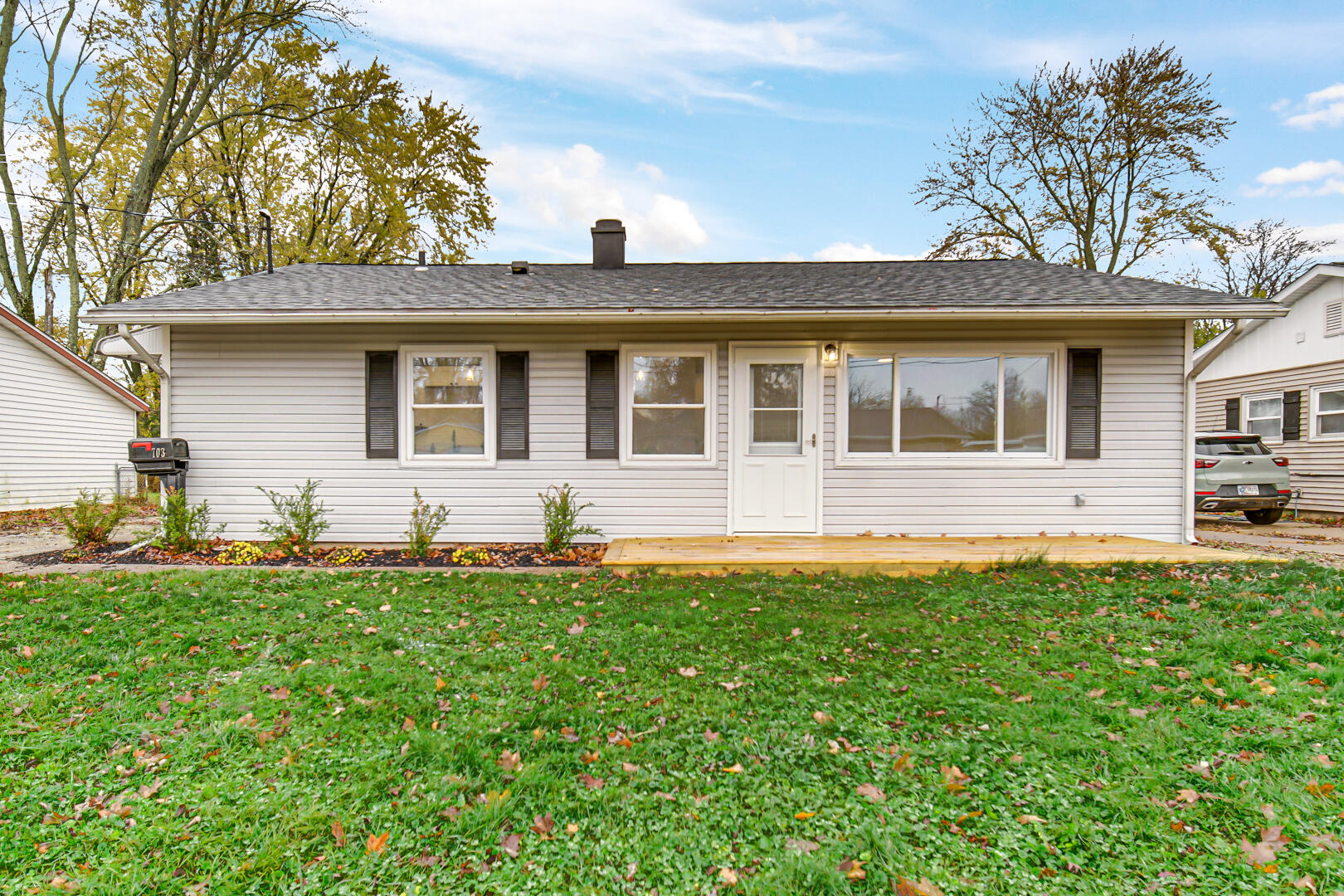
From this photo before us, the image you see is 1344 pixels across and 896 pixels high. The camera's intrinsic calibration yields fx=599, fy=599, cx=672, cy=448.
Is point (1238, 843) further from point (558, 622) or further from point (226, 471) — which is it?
point (226, 471)

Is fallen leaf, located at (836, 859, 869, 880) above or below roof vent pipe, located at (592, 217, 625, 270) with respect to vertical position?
below

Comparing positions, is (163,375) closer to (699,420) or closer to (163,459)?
(163,459)

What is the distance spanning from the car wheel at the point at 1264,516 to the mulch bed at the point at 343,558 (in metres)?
11.2

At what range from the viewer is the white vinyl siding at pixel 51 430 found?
11.3 meters

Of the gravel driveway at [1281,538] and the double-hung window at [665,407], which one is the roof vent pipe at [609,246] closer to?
the double-hung window at [665,407]

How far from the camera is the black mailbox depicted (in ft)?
21.5

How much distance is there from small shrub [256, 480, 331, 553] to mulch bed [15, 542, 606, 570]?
0.56ft

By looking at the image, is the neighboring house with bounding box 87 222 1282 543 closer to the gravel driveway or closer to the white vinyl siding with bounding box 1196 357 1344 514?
the gravel driveway

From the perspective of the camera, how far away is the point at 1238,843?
1.94 metres

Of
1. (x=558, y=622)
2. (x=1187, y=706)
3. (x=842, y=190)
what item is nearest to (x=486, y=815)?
(x=558, y=622)

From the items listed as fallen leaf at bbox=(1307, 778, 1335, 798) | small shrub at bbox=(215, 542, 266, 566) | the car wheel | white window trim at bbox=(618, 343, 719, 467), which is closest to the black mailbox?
small shrub at bbox=(215, 542, 266, 566)

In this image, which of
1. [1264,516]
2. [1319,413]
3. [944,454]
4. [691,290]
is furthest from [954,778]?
[1319,413]

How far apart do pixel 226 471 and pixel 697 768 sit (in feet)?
23.2

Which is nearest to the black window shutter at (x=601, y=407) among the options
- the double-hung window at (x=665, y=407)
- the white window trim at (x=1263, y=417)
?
the double-hung window at (x=665, y=407)
